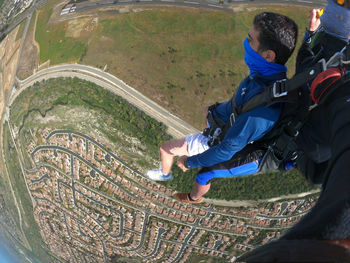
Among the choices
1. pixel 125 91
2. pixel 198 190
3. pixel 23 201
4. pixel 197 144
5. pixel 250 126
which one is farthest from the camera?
pixel 23 201

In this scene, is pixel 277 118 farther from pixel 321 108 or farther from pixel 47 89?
pixel 47 89

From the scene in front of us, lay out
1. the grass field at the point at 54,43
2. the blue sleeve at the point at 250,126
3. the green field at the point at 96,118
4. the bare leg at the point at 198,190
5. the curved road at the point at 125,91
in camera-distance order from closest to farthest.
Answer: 1. the blue sleeve at the point at 250,126
2. the bare leg at the point at 198,190
3. the green field at the point at 96,118
4. the curved road at the point at 125,91
5. the grass field at the point at 54,43

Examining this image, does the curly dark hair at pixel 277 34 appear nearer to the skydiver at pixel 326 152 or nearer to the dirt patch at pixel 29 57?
the skydiver at pixel 326 152

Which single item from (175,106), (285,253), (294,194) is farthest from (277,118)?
(294,194)

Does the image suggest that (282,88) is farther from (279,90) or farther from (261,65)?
Result: (261,65)

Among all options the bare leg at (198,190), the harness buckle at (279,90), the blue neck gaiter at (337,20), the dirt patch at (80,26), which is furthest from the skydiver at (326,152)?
the dirt patch at (80,26)

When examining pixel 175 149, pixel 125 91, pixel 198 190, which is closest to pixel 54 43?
pixel 125 91

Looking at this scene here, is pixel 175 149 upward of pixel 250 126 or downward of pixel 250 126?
downward
